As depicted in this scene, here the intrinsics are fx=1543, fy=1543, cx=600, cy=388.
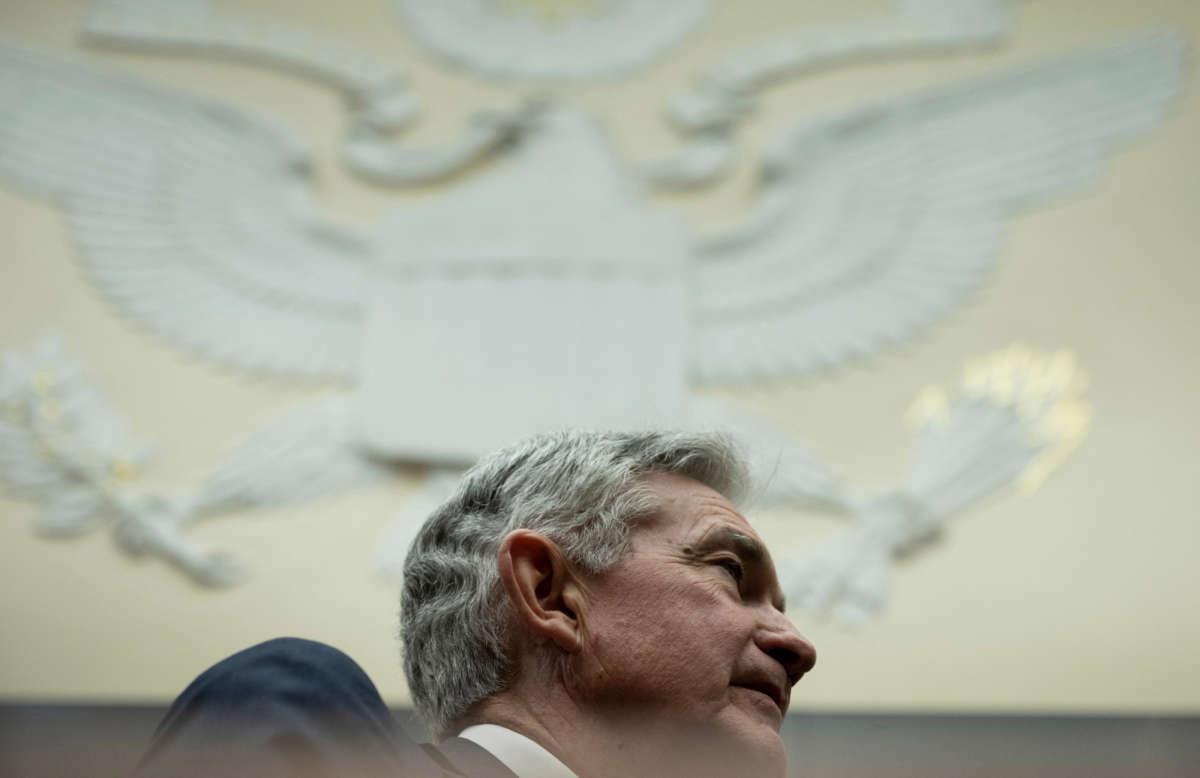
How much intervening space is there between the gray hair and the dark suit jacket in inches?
4.7

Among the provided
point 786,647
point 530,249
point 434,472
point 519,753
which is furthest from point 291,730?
point 530,249

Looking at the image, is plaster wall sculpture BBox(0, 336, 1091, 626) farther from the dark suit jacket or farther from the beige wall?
the dark suit jacket

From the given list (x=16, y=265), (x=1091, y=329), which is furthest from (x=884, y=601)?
(x=16, y=265)

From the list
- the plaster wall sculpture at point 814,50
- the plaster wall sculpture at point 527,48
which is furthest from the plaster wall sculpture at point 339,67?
the plaster wall sculpture at point 814,50

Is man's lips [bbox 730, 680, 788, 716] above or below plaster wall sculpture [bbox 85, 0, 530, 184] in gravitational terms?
below

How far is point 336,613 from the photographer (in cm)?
396

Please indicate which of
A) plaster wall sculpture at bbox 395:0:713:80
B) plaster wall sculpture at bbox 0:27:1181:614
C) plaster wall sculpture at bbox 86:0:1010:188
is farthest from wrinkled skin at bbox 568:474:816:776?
plaster wall sculpture at bbox 395:0:713:80

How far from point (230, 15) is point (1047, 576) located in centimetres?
305

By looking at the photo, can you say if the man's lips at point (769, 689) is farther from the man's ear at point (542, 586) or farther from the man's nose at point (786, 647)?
the man's ear at point (542, 586)

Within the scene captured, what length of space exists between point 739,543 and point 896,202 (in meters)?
3.29

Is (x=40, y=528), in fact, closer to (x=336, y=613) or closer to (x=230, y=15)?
(x=336, y=613)

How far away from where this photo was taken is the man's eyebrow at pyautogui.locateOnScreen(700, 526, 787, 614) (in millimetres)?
1355

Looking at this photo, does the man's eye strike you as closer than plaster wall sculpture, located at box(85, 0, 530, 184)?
Yes

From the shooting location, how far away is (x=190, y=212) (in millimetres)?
4578
